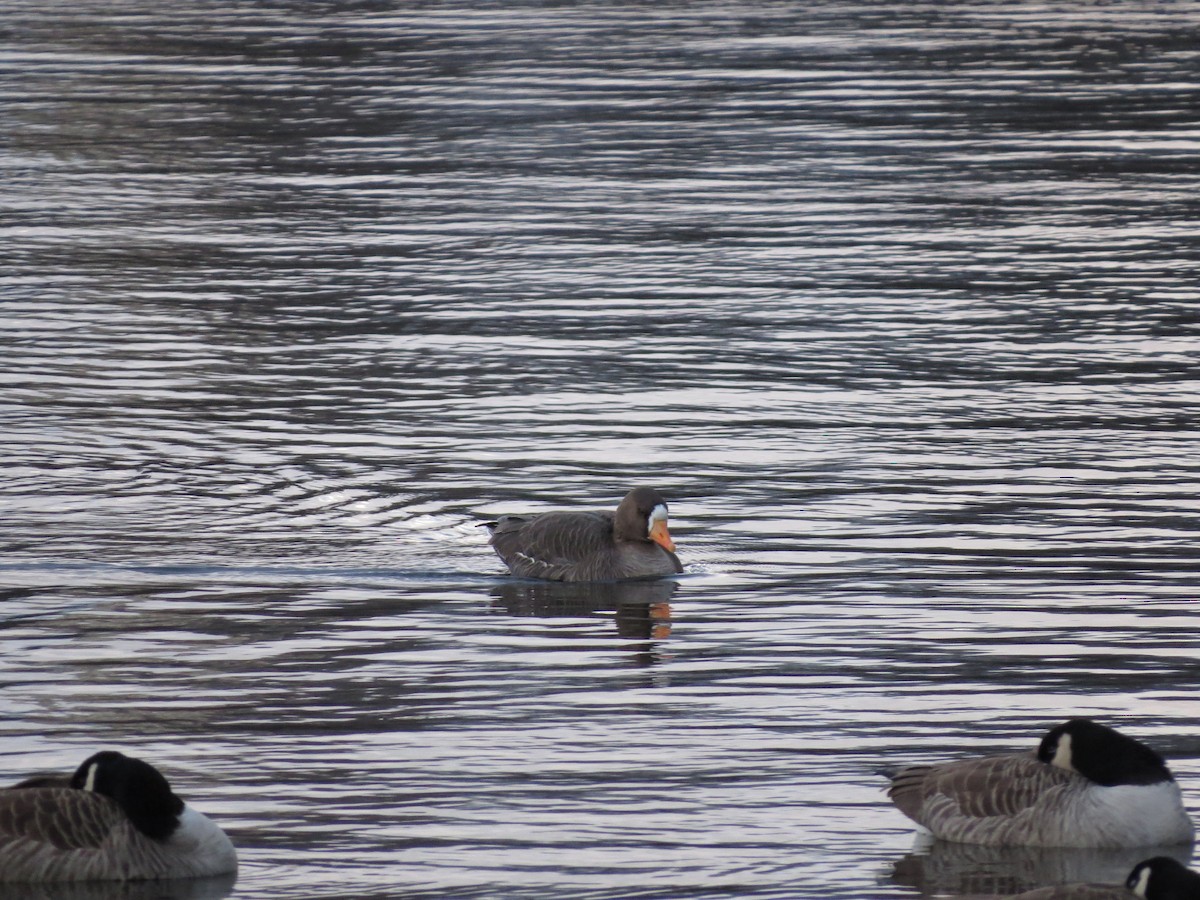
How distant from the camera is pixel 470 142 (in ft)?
136

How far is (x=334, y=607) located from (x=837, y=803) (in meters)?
5.26

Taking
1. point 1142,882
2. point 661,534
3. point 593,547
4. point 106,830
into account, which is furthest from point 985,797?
point 593,547

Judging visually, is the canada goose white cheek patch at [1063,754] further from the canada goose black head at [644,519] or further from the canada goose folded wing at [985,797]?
the canada goose black head at [644,519]

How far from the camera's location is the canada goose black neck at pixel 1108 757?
11.5 meters

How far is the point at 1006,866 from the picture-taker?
11.9m

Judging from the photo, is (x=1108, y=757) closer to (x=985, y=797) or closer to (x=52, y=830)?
(x=985, y=797)

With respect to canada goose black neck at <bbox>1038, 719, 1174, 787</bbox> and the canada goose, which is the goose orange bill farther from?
the canada goose

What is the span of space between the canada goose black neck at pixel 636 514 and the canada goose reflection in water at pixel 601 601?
37 cm

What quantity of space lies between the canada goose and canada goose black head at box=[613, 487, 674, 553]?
7.35 meters

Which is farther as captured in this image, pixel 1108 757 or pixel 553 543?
pixel 553 543

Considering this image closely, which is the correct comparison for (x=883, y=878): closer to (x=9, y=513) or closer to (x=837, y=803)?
(x=837, y=803)

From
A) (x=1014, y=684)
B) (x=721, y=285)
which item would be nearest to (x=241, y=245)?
(x=721, y=285)

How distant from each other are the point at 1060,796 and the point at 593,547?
21.5 feet

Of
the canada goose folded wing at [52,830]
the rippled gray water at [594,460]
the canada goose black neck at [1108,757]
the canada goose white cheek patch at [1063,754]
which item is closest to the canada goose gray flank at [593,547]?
the rippled gray water at [594,460]
